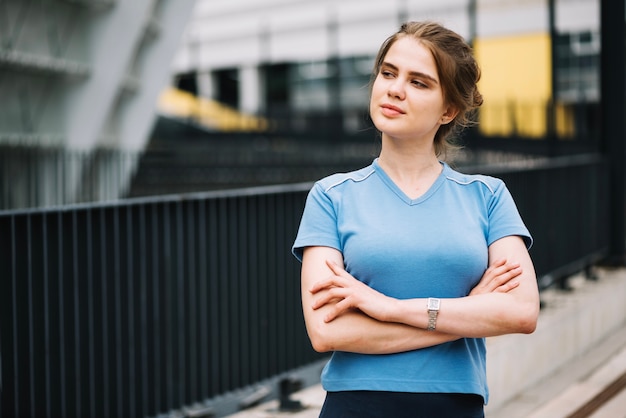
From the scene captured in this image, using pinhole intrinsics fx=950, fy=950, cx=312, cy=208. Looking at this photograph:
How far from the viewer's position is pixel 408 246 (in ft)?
7.18

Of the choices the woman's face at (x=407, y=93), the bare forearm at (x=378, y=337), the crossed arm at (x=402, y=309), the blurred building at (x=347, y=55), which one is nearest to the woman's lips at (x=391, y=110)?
the woman's face at (x=407, y=93)

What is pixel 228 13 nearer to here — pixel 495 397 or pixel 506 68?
pixel 506 68

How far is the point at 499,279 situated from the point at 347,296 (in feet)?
1.21

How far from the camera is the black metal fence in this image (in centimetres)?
436

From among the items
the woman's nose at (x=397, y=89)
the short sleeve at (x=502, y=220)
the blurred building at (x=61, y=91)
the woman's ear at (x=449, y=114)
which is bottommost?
the short sleeve at (x=502, y=220)

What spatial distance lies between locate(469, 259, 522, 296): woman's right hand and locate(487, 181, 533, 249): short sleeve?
3.0 inches

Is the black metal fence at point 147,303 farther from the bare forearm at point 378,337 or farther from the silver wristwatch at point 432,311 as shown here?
the silver wristwatch at point 432,311

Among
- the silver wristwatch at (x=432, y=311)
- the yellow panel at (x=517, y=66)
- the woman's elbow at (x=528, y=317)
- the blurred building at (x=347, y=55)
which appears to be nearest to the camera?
the silver wristwatch at (x=432, y=311)

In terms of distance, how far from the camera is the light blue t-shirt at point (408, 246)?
2.20 metres

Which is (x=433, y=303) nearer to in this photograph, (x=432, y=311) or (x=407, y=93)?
(x=432, y=311)

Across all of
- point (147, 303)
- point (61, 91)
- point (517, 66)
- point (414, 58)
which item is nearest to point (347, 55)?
point (517, 66)

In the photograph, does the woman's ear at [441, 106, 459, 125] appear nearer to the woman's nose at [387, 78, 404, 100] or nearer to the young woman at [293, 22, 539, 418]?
the young woman at [293, 22, 539, 418]

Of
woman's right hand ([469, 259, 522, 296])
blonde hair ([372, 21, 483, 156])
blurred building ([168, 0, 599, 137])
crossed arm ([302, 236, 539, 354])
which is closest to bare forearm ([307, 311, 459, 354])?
crossed arm ([302, 236, 539, 354])

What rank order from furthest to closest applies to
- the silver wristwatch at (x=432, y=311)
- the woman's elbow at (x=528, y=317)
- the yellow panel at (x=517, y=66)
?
the yellow panel at (x=517, y=66), the woman's elbow at (x=528, y=317), the silver wristwatch at (x=432, y=311)
